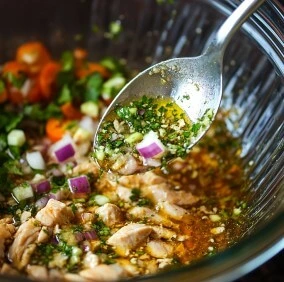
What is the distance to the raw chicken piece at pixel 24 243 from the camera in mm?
1729

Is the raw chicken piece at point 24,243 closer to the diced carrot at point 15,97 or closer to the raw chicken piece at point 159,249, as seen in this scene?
the raw chicken piece at point 159,249

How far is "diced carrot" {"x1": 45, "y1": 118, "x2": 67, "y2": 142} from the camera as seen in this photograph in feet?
7.72

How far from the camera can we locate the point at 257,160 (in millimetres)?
2227

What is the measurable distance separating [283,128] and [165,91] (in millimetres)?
443

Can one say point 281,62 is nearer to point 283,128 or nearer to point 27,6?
point 283,128

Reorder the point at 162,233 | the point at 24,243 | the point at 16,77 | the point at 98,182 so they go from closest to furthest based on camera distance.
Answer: the point at 24,243 → the point at 162,233 → the point at 98,182 → the point at 16,77

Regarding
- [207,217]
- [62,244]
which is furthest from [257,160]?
[62,244]

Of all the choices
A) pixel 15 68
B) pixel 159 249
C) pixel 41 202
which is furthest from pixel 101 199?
pixel 15 68

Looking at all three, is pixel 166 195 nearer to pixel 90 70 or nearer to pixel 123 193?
pixel 123 193

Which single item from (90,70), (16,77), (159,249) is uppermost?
(90,70)

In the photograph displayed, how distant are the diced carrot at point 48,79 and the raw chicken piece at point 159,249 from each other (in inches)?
36.6

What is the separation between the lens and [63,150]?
2.24 m

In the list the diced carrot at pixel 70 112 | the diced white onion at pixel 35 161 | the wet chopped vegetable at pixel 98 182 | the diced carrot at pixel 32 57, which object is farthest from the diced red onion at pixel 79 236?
the diced carrot at pixel 32 57

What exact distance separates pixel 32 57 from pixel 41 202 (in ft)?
2.67
